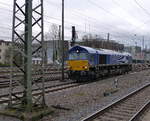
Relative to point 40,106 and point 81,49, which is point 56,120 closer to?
point 40,106

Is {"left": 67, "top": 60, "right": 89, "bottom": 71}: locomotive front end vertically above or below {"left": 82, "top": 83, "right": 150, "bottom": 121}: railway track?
above

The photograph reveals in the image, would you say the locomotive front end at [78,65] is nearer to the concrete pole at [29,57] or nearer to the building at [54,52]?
the building at [54,52]

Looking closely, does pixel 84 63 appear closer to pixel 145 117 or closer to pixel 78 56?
pixel 78 56

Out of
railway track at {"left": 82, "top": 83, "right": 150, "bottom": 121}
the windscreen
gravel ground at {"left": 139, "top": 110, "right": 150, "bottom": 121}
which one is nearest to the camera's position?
railway track at {"left": 82, "top": 83, "right": 150, "bottom": 121}

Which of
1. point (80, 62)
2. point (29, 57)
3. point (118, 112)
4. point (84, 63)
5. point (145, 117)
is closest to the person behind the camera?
point (29, 57)

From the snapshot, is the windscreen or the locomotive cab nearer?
the locomotive cab

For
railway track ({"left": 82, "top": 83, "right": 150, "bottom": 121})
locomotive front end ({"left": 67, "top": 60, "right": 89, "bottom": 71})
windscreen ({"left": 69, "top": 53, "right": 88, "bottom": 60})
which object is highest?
windscreen ({"left": 69, "top": 53, "right": 88, "bottom": 60})

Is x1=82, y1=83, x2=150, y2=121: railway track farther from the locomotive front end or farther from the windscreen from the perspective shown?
the windscreen

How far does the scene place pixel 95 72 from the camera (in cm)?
2269

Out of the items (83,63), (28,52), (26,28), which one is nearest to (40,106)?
(28,52)

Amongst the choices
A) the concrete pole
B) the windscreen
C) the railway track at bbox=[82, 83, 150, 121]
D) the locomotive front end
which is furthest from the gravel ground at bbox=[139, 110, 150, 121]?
the windscreen

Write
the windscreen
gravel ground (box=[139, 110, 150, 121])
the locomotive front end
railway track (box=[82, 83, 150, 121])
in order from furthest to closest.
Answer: the windscreen
the locomotive front end
gravel ground (box=[139, 110, 150, 121])
railway track (box=[82, 83, 150, 121])

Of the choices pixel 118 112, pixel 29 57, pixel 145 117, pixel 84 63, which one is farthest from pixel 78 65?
pixel 29 57

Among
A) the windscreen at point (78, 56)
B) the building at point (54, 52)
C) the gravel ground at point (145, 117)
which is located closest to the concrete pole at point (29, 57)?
Answer: the building at point (54, 52)
